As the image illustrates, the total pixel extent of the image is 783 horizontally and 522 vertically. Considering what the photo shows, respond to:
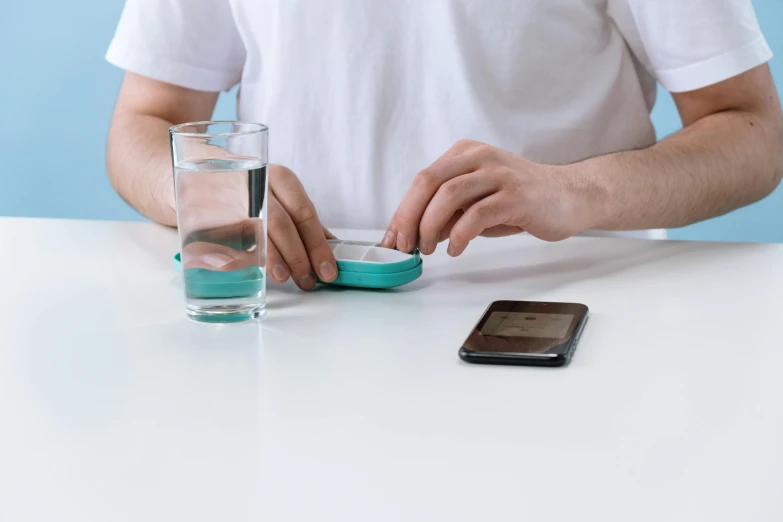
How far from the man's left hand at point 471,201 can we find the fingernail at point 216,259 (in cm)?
16

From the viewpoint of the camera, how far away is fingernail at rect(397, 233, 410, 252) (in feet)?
2.64

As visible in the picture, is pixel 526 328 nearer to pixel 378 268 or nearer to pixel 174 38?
pixel 378 268

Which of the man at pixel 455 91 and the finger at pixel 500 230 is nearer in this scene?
the finger at pixel 500 230

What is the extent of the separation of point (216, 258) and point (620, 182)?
0.42 meters

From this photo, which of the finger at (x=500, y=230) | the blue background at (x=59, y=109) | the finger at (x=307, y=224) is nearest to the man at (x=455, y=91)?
the finger at (x=500, y=230)

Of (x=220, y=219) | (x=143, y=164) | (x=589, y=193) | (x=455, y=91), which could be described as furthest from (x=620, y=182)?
(x=143, y=164)

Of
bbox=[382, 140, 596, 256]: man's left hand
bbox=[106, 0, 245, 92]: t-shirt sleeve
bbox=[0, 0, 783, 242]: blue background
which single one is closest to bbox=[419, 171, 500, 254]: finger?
bbox=[382, 140, 596, 256]: man's left hand

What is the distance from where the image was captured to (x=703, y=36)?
1055 mm

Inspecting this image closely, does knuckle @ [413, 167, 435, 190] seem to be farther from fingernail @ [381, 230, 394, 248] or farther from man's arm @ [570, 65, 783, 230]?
man's arm @ [570, 65, 783, 230]

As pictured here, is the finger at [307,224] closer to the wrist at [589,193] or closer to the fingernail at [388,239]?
the fingernail at [388,239]

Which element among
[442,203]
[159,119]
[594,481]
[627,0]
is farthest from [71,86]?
[594,481]


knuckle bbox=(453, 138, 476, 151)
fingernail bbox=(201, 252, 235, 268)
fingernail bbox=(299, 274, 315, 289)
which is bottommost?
fingernail bbox=(299, 274, 315, 289)

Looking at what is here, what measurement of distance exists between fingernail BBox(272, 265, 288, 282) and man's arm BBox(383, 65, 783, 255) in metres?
0.09

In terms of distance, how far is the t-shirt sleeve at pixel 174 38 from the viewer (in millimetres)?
1217
